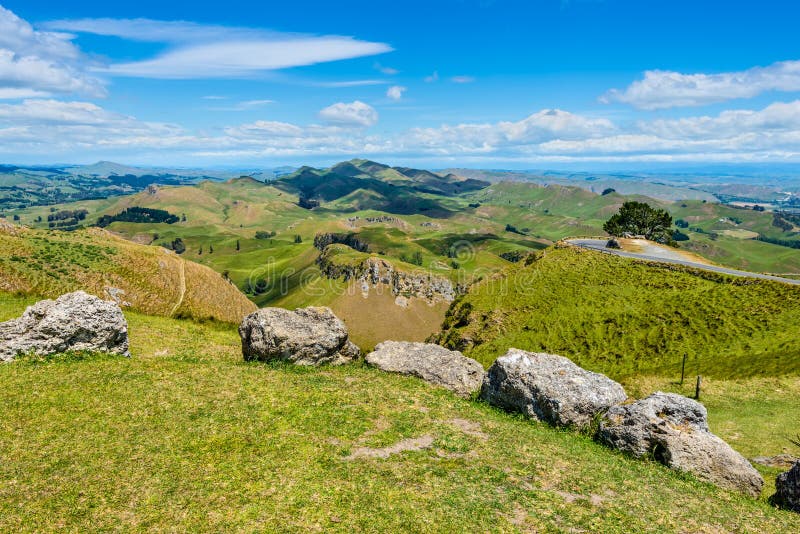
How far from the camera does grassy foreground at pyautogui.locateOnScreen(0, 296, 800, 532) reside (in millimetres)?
18938

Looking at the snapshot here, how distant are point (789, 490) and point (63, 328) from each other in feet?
166

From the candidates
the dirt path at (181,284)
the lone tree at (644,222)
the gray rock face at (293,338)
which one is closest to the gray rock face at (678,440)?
the gray rock face at (293,338)

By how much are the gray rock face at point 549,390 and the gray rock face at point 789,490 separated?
991 cm

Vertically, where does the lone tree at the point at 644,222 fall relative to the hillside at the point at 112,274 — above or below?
above

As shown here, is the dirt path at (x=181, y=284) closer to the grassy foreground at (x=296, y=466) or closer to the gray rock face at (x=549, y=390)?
the grassy foreground at (x=296, y=466)

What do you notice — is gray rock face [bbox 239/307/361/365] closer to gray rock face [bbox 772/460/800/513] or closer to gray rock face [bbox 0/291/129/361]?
gray rock face [bbox 0/291/129/361]

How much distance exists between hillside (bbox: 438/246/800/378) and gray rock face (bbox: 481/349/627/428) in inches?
1718

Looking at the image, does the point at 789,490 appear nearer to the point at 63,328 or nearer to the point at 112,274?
the point at 63,328

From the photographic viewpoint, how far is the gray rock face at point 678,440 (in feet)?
84.8

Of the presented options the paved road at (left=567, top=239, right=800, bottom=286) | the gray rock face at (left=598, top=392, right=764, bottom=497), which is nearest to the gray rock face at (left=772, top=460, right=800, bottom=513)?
the gray rock face at (left=598, top=392, right=764, bottom=497)

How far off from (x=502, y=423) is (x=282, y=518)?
1749 centimetres

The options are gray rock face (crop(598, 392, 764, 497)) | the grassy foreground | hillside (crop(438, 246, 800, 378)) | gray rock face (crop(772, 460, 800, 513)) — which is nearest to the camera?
the grassy foreground

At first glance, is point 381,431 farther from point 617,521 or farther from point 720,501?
point 720,501

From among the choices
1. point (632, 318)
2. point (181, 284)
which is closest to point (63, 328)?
point (181, 284)
